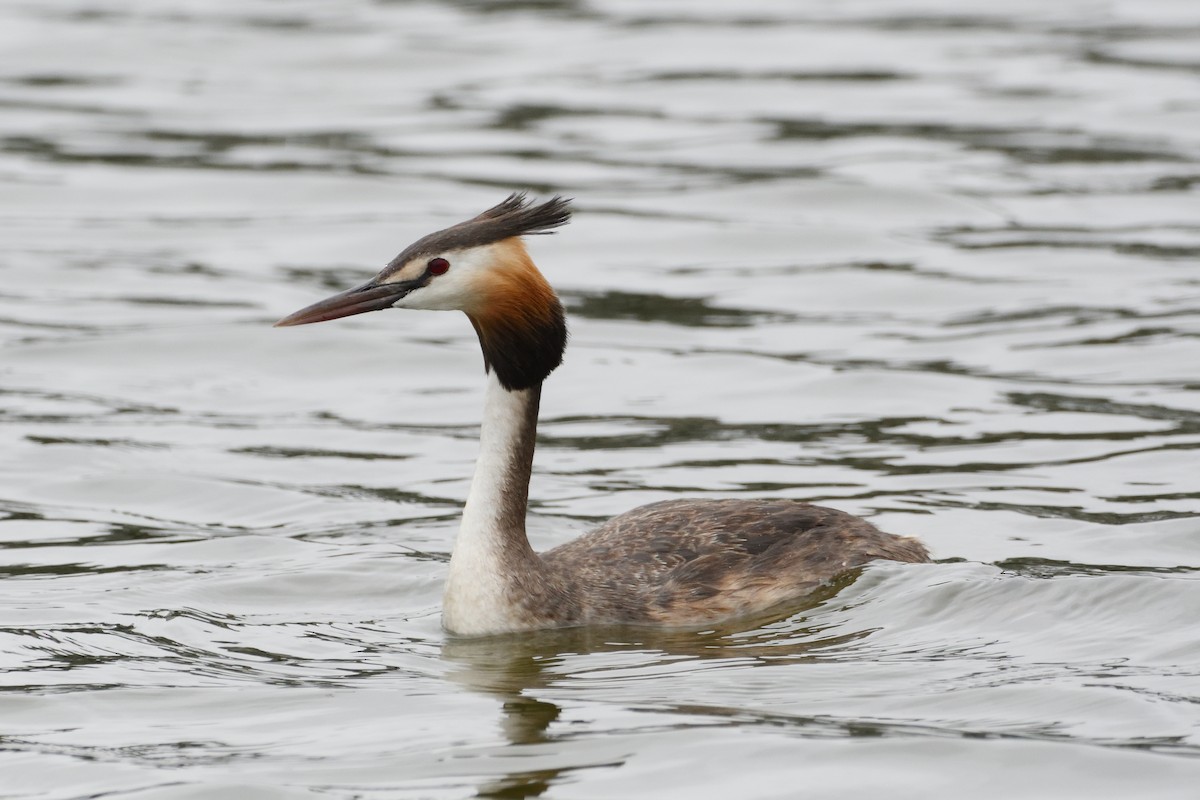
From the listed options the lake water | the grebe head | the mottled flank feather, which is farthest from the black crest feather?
the lake water

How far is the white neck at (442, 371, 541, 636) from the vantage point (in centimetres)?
837

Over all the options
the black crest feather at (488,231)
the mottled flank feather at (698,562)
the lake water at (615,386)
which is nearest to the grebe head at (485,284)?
the black crest feather at (488,231)

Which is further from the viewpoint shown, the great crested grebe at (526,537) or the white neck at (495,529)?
the white neck at (495,529)

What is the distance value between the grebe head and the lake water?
4.08 ft

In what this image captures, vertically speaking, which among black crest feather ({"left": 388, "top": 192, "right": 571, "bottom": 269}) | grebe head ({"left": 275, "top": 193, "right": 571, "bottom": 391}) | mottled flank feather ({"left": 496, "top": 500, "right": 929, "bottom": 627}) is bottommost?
mottled flank feather ({"left": 496, "top": 500, "right": 929, "bottom": 627})

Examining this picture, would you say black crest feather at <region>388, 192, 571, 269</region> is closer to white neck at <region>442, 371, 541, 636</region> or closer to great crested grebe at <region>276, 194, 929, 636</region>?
great crested grebe at <region>276, 194, 929, 636</region>

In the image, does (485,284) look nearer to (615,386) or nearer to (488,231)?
(488,231)

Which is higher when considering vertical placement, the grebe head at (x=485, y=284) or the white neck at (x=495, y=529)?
the grebe head at (x=485, y=284)

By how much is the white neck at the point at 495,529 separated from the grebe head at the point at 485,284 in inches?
11.5

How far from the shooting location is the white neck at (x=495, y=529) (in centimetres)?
837

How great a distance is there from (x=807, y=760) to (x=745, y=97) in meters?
14.7

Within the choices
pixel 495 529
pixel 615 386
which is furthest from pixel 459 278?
pixel 615 386

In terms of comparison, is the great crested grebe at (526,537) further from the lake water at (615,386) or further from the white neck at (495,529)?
the lake water at (615,386)

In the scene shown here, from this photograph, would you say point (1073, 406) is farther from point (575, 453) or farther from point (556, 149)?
point (556, 149)
